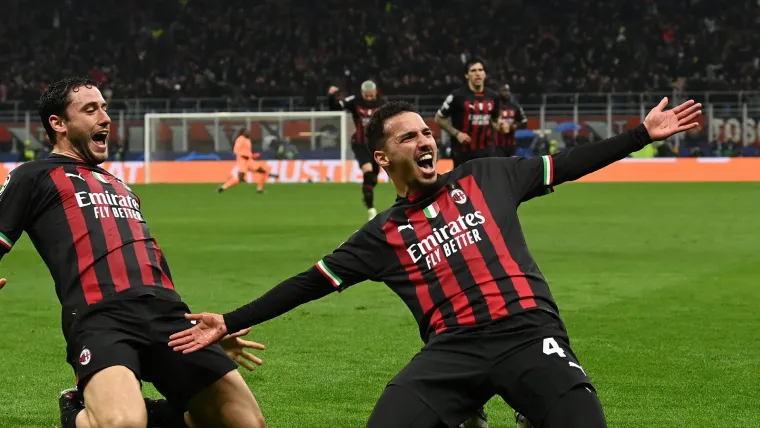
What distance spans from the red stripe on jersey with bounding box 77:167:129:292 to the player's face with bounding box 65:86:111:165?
6.5 inches

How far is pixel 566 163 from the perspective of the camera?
16.5 ft

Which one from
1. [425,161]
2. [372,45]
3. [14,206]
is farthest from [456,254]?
[372,45]

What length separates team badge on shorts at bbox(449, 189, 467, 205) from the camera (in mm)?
4977

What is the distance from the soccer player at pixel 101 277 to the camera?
5188mm

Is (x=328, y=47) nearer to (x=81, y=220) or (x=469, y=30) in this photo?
(x=469, y=30)

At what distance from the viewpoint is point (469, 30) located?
4212 cm

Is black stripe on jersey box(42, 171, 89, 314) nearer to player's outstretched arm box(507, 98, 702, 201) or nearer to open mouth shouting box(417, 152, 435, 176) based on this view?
open mouth shouting box(417, 152, 435, 176)

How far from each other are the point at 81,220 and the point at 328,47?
3741 centimetres

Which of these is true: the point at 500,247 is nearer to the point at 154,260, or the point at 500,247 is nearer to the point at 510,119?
the point at 154,260

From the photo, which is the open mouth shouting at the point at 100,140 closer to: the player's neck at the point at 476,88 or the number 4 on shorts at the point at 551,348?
the number 4 on shorts at the point at 551,348

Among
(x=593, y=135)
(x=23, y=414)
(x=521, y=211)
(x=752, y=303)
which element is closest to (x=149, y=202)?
(x=521, y=211)

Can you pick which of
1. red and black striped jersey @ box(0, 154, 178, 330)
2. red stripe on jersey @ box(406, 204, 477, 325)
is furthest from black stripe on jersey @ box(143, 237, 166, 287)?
red stripe on jersey @ box(406, 204, 477, 325)

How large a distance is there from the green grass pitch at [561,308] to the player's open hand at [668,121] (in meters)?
1.73

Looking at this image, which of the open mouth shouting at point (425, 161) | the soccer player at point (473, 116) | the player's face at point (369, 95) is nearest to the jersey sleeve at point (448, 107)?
the soccer player at point (473, 116)
